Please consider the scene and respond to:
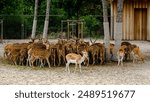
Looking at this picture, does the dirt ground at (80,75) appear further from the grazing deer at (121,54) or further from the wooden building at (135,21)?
the wooden building at (135,21)

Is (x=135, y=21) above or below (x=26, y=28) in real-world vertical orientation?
above

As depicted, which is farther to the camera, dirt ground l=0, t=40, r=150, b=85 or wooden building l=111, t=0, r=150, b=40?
wooden building l=111, t=0, r=150, b=40

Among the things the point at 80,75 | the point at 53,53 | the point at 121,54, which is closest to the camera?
the point at 80,75

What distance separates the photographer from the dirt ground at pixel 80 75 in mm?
14233

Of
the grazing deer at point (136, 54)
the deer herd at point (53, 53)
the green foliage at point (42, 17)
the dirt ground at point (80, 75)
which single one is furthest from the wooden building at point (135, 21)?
the dirt ground at point (80, 75)

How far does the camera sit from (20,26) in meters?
38.4

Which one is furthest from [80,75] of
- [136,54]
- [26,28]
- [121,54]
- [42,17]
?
[42,17]

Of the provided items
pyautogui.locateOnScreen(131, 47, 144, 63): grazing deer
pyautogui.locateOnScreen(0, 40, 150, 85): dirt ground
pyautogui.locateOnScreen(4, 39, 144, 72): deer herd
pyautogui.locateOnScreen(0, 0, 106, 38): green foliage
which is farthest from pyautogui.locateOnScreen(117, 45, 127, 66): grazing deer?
pyautogui.locateOnScreen(0, 0, 106, 38): green foliage

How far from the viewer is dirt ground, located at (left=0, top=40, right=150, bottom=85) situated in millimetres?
14233

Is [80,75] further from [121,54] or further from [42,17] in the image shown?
[42,17]

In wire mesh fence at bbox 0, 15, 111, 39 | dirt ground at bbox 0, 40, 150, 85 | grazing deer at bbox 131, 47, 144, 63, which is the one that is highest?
wire mesh fence at bbox 0, 15, 111, 39

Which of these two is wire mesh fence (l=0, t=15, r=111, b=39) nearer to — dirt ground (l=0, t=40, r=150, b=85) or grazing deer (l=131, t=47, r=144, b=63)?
grazing deer (l=131, t=47, r=144, b=63)

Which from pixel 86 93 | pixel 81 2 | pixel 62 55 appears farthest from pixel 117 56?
pixel 81 2

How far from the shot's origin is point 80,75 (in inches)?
617
